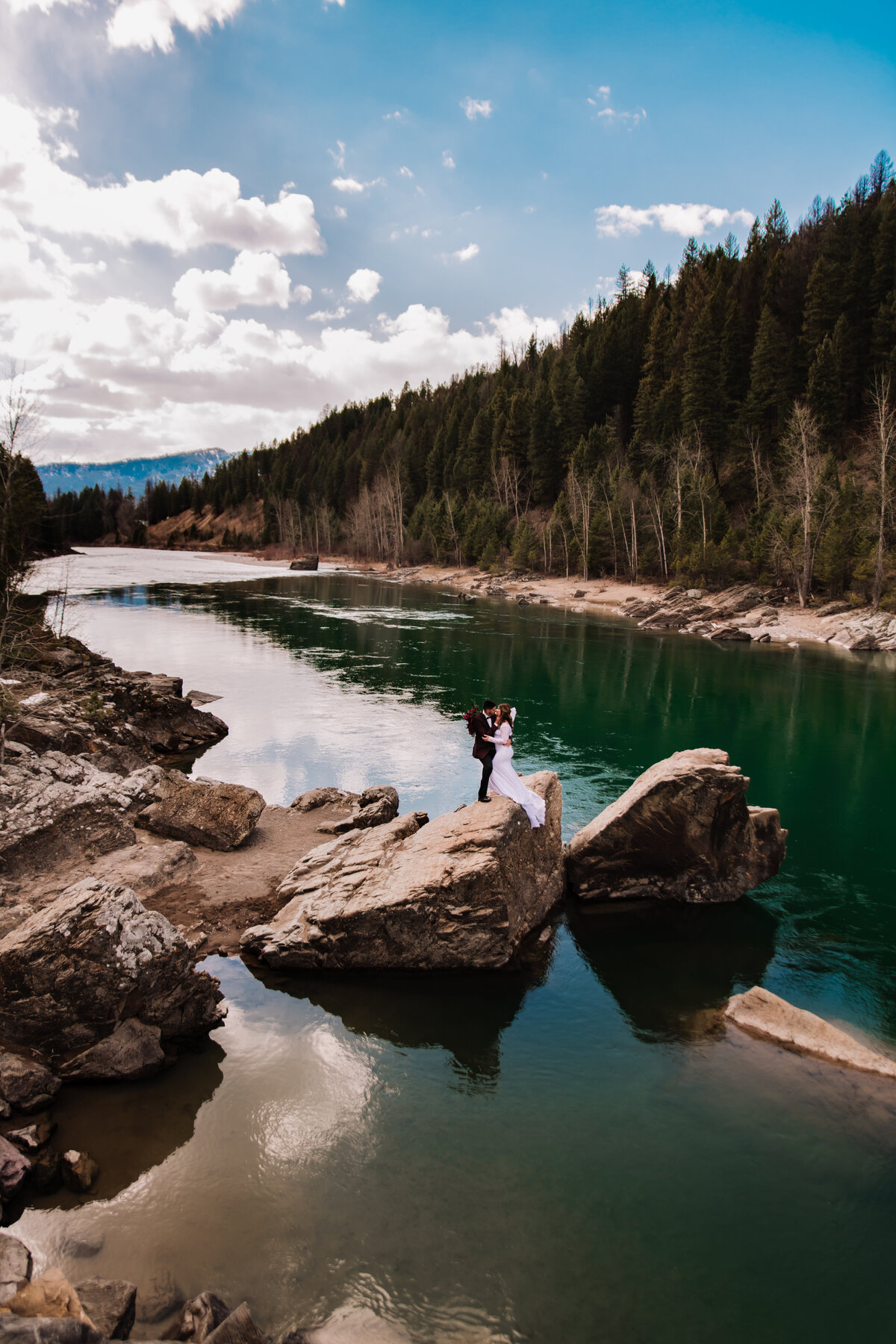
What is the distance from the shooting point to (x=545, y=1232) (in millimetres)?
7906

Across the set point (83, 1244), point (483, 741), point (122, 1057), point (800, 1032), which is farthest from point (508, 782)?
point (83, 1244)

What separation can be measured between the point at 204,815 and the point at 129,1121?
8198 mm

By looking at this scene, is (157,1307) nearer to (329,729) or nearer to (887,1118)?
(887,1118)

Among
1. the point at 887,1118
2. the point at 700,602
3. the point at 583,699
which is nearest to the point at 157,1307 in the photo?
the point at 887,1118

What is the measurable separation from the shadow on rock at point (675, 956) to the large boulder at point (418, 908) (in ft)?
6.19

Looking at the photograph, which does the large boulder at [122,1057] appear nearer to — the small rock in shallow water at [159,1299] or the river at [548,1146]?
the river at [548,1146]

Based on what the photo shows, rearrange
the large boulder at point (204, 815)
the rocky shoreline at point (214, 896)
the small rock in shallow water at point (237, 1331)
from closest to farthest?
the small rock in shallow water at point (237, 1331) < the rocky shoreline at point (214, 896) < the large boulder at point (204, 815)

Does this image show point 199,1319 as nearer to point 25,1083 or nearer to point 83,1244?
point 83,1244

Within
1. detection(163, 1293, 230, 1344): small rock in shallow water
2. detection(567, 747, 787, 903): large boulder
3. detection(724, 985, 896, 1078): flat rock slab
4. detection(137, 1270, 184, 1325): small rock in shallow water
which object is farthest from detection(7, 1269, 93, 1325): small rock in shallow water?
detection(567, 747, 787, 903): large boulder

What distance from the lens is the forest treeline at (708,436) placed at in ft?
207

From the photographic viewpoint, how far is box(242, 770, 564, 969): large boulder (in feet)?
41.2

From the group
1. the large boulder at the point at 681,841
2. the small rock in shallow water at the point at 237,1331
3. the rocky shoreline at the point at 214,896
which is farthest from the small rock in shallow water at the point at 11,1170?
the large boulder at the point at 681,841

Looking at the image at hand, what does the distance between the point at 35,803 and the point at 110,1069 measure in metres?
7.06

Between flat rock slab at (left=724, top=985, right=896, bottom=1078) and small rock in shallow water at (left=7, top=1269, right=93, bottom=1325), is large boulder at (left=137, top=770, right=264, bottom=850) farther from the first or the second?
flat rock slab at (left=724, top=985, right=896, bottom=1078)
